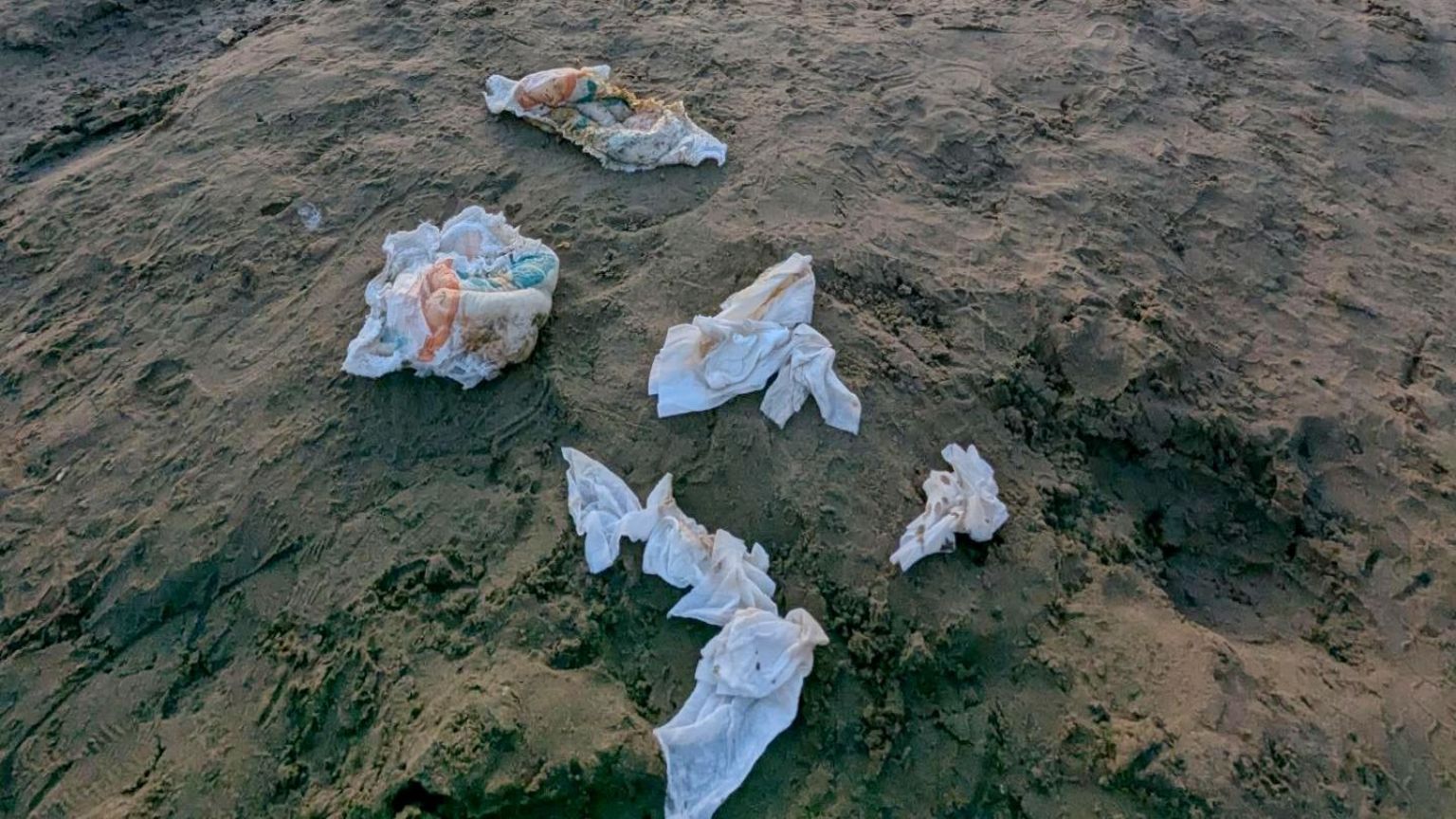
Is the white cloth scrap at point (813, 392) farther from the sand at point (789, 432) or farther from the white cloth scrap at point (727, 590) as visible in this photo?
the white cloth scrap at point (727, 590)

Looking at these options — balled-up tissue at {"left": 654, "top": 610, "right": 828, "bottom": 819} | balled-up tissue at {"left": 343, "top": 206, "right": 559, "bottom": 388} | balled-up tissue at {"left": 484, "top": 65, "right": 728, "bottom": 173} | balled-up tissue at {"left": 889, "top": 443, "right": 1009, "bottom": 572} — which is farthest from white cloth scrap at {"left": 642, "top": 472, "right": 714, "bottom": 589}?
balled-up tissue at {"left": 484, "top": 65, "right": 728, "bottom": 173}

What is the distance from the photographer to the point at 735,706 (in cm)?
210

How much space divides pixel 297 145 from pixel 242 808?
2775 mm

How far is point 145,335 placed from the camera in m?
3.07

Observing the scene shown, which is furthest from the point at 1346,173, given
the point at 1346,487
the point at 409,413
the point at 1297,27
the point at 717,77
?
the point at 409,413

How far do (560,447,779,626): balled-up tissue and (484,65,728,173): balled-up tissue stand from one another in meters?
1.59

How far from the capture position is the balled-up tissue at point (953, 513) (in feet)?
7.72

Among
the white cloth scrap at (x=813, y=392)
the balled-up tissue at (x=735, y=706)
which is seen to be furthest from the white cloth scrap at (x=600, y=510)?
the white cloth scrap at (x=813, y=392)

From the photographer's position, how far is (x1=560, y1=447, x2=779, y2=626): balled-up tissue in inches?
89.3

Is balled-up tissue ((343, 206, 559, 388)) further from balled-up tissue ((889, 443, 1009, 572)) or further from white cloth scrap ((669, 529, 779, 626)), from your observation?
balled-up tissue ((889, 443, 1009, 572))

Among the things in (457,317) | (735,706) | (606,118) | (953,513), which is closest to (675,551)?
(735,706)

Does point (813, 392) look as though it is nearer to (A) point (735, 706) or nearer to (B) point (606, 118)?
(A) point (735, 706)

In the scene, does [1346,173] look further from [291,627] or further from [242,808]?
[242,808]

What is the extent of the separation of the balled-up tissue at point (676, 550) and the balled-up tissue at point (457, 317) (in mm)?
601
